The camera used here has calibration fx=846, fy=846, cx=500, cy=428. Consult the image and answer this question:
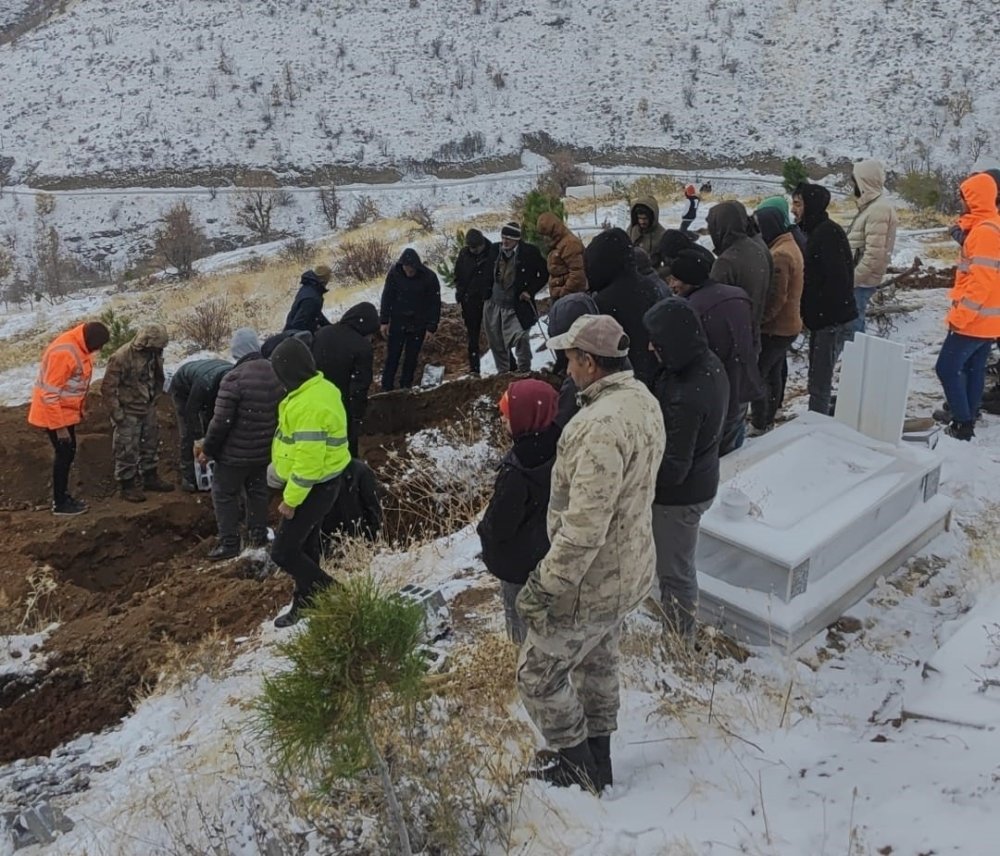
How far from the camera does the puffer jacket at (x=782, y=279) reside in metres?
5.52

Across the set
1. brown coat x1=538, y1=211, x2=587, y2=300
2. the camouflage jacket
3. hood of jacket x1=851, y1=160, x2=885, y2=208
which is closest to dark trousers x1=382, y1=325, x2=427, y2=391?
brown coat x1=538, y1=211, x2=587, y2=300

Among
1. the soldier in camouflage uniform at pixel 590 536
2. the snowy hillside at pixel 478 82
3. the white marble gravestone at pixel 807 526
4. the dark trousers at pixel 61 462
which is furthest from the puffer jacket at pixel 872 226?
the snowy hillside at pixel 478 82

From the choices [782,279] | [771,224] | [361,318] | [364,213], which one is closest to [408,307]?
[361,318]

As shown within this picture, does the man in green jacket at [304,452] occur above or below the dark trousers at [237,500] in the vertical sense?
above

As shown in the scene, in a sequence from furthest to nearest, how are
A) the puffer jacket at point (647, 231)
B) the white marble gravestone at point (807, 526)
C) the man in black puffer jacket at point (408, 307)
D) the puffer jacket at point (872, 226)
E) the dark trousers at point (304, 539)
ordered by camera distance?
the man in black puffer jacket at point (408, 307) → the puffer jacket at point (647, 231) → the puffer jacket at point (872, 226) → the dark trousers at point (304, 539) → the white marble gravestone at point (807, 526)

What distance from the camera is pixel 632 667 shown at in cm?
379

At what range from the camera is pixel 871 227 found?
6242 mm

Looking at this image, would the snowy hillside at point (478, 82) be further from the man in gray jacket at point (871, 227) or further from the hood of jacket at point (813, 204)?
the hood of jacket at point (813, 204)

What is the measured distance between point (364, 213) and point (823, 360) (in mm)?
25536

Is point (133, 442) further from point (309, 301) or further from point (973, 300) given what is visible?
point (973, 300)

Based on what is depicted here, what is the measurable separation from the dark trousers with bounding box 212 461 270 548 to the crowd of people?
0.05ft

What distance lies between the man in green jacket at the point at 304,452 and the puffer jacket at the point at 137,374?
254 cm

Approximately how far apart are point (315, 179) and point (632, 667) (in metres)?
36.0

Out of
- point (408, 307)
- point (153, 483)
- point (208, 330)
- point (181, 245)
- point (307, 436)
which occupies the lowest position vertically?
point (181, 245)
